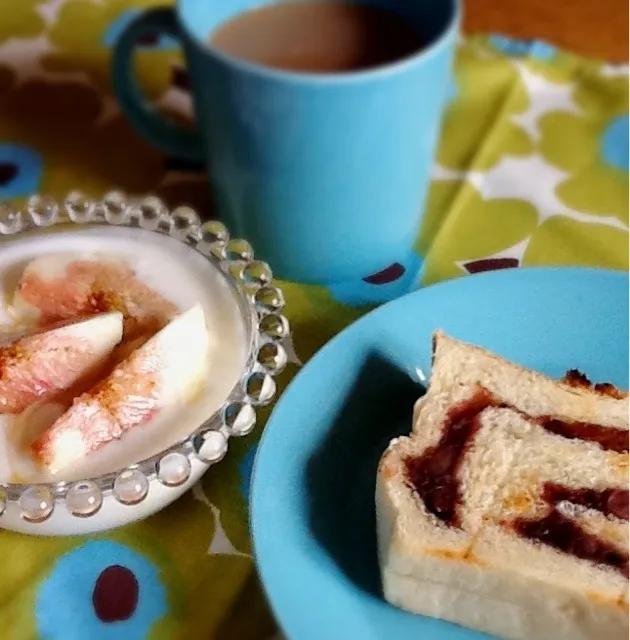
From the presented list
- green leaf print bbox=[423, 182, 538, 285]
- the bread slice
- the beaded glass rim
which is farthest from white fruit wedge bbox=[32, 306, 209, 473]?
green leaf print bbox=[423, 182, 538, 285]

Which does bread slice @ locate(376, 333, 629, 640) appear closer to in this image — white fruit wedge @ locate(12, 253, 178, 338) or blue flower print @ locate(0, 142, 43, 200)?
white fruit wedge @ locate(12, 253, 178, 338)

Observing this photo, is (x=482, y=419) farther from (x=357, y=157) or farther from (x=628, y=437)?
(x=357, y=157)

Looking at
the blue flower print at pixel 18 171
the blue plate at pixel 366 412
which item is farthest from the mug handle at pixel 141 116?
the blue plate at pixel 366 412

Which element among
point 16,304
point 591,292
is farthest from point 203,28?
point 591,292

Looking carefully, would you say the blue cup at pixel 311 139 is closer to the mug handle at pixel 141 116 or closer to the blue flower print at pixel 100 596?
the mug handle at pixel 141 116

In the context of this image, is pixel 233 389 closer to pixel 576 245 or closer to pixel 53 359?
pixel 53 359
